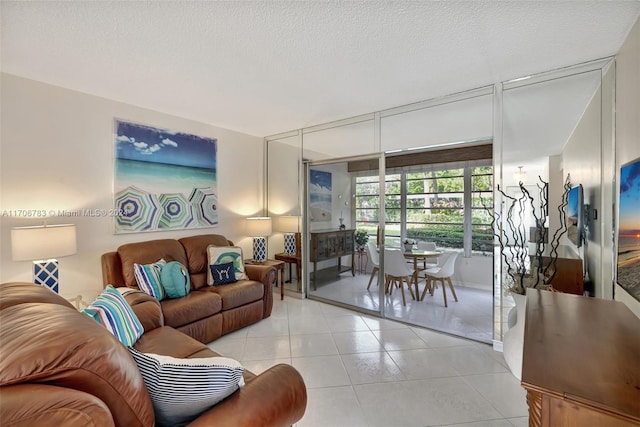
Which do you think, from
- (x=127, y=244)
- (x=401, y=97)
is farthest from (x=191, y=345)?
(x=401, y=97)

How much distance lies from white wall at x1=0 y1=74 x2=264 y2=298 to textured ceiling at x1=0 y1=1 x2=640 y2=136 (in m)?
0.18

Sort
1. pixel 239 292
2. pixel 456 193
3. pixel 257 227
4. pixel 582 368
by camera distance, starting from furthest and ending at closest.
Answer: pixel 456 193
pixel 257 227
pixel 239 292
pixel 582 368

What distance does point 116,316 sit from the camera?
174 cm

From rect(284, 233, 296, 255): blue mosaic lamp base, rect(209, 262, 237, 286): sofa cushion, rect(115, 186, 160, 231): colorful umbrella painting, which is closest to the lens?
rect(115, 186, 160, 231): colorful umbrella painting

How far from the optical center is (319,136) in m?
4.12

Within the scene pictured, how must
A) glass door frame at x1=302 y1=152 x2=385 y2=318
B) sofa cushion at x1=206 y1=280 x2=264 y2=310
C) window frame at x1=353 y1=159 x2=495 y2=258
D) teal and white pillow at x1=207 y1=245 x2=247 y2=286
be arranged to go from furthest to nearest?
window frame at x1=353 y1=159 x2=495 y2=258
glass door frame at x1=302 y1=152 x2=385 y2=318
teal and white pillow at x1=207 y1=245 x2=247 y2=286
sofa cushion at x1=206 y1=280 x2=264 y2=310

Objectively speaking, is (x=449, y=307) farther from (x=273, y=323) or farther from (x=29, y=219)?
(x=29, y=219)

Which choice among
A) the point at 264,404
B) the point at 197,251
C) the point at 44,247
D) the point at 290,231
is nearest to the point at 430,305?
the point at 290,231

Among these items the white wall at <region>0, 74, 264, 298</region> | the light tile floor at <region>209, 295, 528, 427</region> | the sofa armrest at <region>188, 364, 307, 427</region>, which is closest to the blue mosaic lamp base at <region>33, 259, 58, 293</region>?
the white wall at <region>0, 74, 264, 298</region>

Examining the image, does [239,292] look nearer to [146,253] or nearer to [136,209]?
[146,253]

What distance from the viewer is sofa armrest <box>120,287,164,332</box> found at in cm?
215

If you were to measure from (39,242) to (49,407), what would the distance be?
2286mm

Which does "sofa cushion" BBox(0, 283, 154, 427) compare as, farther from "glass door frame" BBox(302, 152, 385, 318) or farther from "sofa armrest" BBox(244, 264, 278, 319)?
"glass door frame" BBox(302, 152, 385, 318)

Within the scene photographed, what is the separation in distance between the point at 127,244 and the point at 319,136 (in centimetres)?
277
